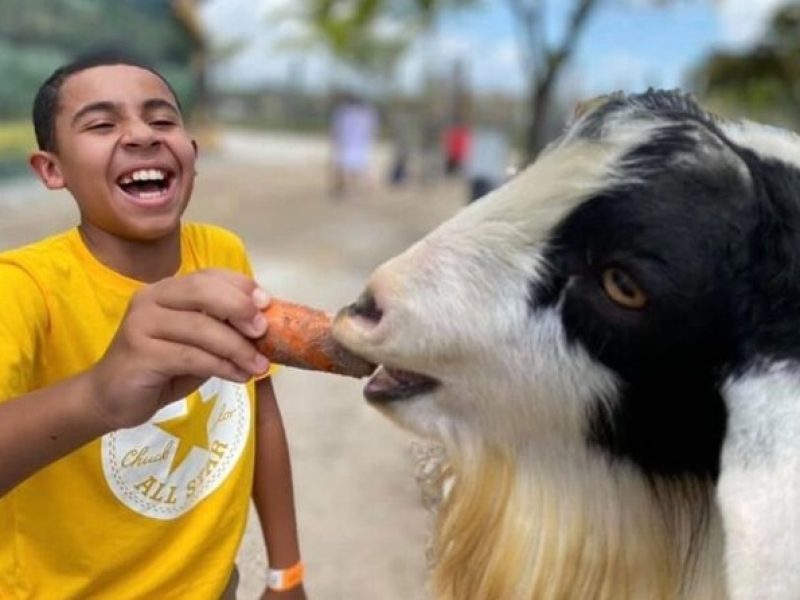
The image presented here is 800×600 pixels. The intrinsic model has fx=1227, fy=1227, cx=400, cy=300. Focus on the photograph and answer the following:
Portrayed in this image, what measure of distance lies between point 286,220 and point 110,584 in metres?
10.6

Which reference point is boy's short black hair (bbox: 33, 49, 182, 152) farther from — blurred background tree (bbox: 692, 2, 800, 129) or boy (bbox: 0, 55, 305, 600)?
blurred background tree (bbox: 692, 2, 800, 129)

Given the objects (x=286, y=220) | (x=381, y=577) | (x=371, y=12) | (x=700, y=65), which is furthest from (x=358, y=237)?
(x=700, y=65)

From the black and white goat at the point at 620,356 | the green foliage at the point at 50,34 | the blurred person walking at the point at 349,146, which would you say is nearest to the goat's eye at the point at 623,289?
the black and white goat at the point at 620,356

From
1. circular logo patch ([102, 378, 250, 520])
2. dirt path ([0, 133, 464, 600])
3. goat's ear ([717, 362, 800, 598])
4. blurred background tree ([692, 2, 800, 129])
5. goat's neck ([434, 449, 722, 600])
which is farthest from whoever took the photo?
blurred background tree ([692, 2, 800, 129])

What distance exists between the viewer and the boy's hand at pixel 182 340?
1198mm

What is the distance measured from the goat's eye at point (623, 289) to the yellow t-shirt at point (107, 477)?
2.30ft

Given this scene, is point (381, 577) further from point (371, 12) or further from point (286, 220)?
point (371, 12)

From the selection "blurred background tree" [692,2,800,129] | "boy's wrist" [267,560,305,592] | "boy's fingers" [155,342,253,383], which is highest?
"boy's fingers" [155,342,253,383]

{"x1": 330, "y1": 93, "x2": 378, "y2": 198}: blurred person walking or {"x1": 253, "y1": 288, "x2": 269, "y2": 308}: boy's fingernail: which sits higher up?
{"x1": 253, "y1": 288, "x2": 269, "y2": 308}: boy's fingernail

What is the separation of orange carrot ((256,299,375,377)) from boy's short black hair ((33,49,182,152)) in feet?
→ 1.62

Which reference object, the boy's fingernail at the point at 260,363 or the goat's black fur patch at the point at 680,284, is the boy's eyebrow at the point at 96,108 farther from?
the goat's black fur patch at the point at 680,284

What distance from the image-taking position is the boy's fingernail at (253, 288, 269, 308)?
125cm

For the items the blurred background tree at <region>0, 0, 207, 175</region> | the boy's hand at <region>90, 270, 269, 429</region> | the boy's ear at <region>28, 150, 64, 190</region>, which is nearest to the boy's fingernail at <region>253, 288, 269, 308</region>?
the boy's hand at <region>90, 270, 269, 429</region>

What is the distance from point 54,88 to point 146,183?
18cm
